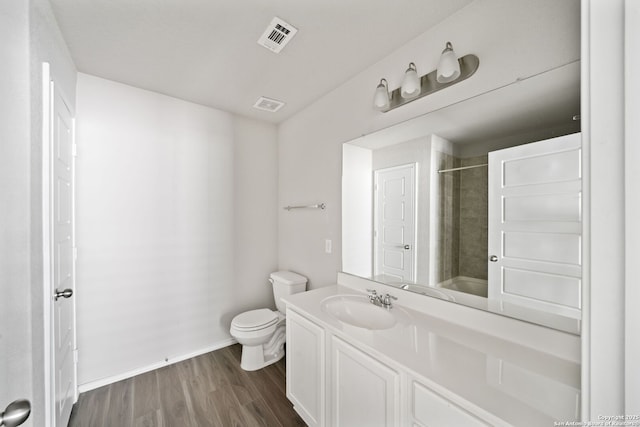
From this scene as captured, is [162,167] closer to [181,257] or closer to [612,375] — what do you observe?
[181,257]

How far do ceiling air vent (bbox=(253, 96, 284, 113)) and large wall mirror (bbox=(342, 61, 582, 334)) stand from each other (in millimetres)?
1049

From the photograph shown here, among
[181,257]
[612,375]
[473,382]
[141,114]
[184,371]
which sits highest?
[141,114]

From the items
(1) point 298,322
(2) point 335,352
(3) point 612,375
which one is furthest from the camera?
(1) point 298,322

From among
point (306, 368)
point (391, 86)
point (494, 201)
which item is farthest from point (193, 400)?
point (391, 86)

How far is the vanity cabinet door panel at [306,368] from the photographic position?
1339 millimetres

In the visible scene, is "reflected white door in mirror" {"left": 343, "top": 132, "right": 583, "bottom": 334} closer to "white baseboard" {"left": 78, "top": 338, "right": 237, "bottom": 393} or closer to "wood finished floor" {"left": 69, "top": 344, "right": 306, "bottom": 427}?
"wood finished floor" {"left": 69, "top": 344, "right": 306, "bottom": 427}

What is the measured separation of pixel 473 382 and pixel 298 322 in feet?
3.12

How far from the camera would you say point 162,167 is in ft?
7.09

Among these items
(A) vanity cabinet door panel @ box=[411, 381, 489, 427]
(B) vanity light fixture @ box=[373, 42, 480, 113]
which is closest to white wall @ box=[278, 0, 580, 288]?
(B) vanity light fixture @ box=[373, 42, 480, 113]

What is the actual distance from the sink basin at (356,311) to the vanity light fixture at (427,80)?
48.5 inches

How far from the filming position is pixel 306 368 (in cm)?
146

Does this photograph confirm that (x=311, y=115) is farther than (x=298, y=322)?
Yes

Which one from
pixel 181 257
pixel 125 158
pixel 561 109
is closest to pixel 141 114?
pixel 125 158

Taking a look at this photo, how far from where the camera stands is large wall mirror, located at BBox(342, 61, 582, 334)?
3.18 feet
